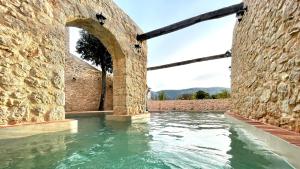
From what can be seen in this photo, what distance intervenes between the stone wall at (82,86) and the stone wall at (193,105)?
3.83 meters

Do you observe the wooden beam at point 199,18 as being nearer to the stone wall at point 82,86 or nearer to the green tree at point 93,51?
the green tree at point 93,51

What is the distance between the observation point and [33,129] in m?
3.41

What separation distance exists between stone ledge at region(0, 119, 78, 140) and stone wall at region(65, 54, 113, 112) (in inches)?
374

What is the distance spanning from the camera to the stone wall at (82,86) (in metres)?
13.1

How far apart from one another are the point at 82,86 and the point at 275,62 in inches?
483

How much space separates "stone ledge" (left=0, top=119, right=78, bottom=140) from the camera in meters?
3.02

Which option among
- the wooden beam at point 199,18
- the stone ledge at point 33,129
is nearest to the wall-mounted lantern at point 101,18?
the wooden beam at point 199,18

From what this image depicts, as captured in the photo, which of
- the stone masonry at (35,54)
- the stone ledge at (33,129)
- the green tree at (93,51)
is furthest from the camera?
the green tree at (93,51)

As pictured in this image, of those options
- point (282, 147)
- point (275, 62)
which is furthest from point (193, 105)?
point (282, 147)

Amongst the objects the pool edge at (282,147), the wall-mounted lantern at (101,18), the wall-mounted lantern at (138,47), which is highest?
the wall-mounted lantern at (101,18)

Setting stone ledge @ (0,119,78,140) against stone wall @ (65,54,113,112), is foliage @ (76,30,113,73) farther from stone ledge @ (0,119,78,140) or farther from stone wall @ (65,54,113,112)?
stone ledge @ (0,119,78,140)

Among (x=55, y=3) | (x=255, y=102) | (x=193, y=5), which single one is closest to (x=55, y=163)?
(x=55, y=3)

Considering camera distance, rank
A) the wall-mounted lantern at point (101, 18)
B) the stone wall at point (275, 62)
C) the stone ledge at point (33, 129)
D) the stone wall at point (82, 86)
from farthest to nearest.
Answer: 1. the stone wall at point (82, 86)
2. the wall-mounted lantern at point (101, 18)
3. the stone ledge at point (33, 129)
4. the stone wall at point (275, 62)

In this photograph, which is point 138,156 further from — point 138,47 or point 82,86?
point 82,86
